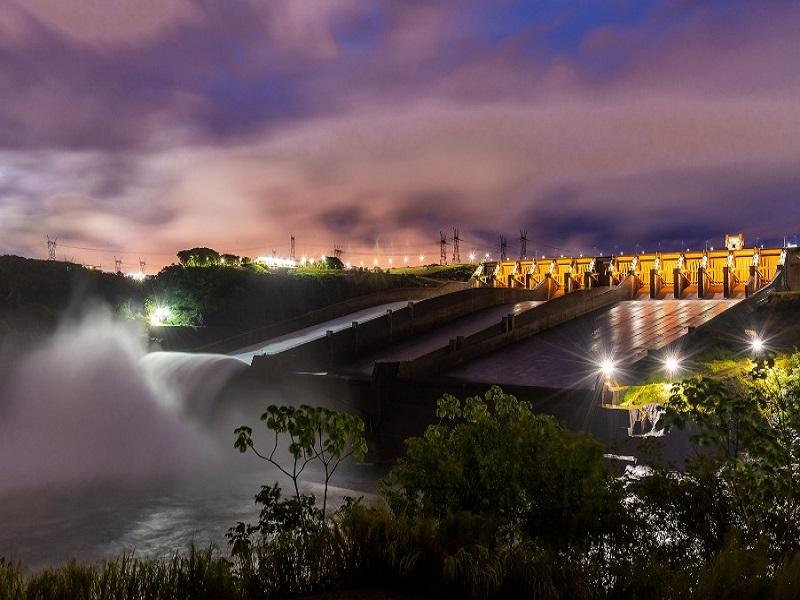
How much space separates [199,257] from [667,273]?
33421 mm

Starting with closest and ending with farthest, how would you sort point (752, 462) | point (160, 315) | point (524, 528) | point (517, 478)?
point (752, 462) → point (517, 478) → point (524, 528) → point (160, 315)

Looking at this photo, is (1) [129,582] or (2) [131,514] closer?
(1) [129,582]

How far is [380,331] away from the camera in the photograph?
3322cm

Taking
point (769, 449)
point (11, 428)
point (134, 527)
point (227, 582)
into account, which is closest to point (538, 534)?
point (769, 449)

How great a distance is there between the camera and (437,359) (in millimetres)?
26875

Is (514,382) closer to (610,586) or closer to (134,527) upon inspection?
(134,527)

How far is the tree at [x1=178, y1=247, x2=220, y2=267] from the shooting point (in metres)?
45.7

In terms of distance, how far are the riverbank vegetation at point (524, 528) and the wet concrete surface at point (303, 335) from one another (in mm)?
23645

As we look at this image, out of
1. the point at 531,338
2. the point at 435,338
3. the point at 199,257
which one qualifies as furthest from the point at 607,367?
the point at 199,257

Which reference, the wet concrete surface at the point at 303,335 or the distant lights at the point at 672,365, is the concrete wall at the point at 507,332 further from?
the distant lights at the point at 672,365

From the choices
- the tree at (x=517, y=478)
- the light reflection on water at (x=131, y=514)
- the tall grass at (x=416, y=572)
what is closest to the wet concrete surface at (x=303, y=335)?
the light reflection on water at (x=131, y=514)

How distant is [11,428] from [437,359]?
17428 millimetres

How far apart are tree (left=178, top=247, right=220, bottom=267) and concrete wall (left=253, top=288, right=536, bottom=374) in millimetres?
17172

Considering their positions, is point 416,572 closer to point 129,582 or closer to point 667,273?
point 129,582
